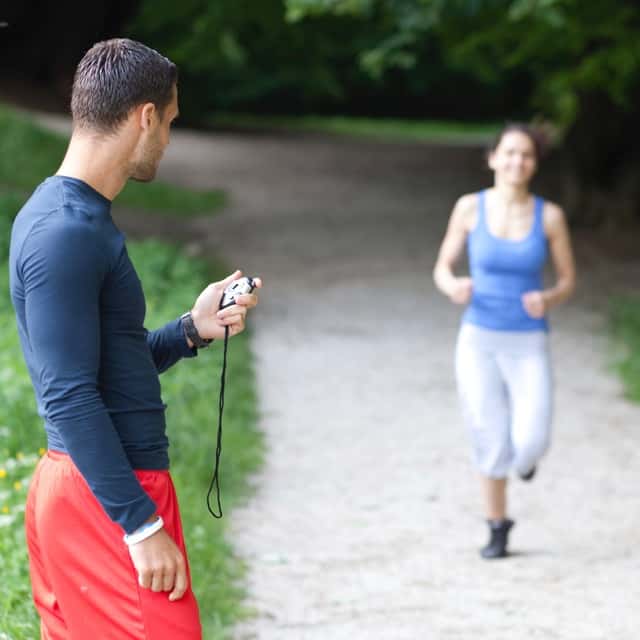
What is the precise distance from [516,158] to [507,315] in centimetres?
70

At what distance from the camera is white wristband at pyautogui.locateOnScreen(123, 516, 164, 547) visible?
2.51 metres

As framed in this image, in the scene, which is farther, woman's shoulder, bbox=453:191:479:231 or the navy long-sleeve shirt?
woman's shoulder, bbox=453:191:479:231

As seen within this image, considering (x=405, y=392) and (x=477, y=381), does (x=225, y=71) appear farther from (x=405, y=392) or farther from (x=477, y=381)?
(x=477, y=381)

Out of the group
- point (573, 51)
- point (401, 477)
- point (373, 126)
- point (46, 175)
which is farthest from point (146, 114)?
point (373, 126)

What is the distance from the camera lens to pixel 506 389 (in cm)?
579

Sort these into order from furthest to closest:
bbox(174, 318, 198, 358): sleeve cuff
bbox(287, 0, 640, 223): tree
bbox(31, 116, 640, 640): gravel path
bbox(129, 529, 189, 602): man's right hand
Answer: bbox(287, 0, 640, 223): tree, bbox(31, 116, 640, 640): gravel path, bbox(174, 318, 198, 358): sleeve cuff, bbox(129, 529, 189, 602): man's right hand

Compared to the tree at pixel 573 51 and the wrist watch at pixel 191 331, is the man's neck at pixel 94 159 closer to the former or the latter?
the wrist watch at pixel 191 331

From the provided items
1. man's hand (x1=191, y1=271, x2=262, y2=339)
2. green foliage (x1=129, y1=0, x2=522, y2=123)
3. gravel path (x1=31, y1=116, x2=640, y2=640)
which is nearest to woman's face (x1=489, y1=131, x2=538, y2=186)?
gravel path (x1=31, y1=116, x2=640, y2=640)

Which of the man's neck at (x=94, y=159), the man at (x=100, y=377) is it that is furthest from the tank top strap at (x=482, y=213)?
the man's neck at (x=94, y=159)

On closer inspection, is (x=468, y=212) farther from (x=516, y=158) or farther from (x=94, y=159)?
(x=94, y=159)

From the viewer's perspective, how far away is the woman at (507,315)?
5695 millimetres

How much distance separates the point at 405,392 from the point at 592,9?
5.49 m

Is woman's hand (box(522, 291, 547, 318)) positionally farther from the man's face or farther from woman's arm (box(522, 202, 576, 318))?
the man's face

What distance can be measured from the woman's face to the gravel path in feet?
5.71
